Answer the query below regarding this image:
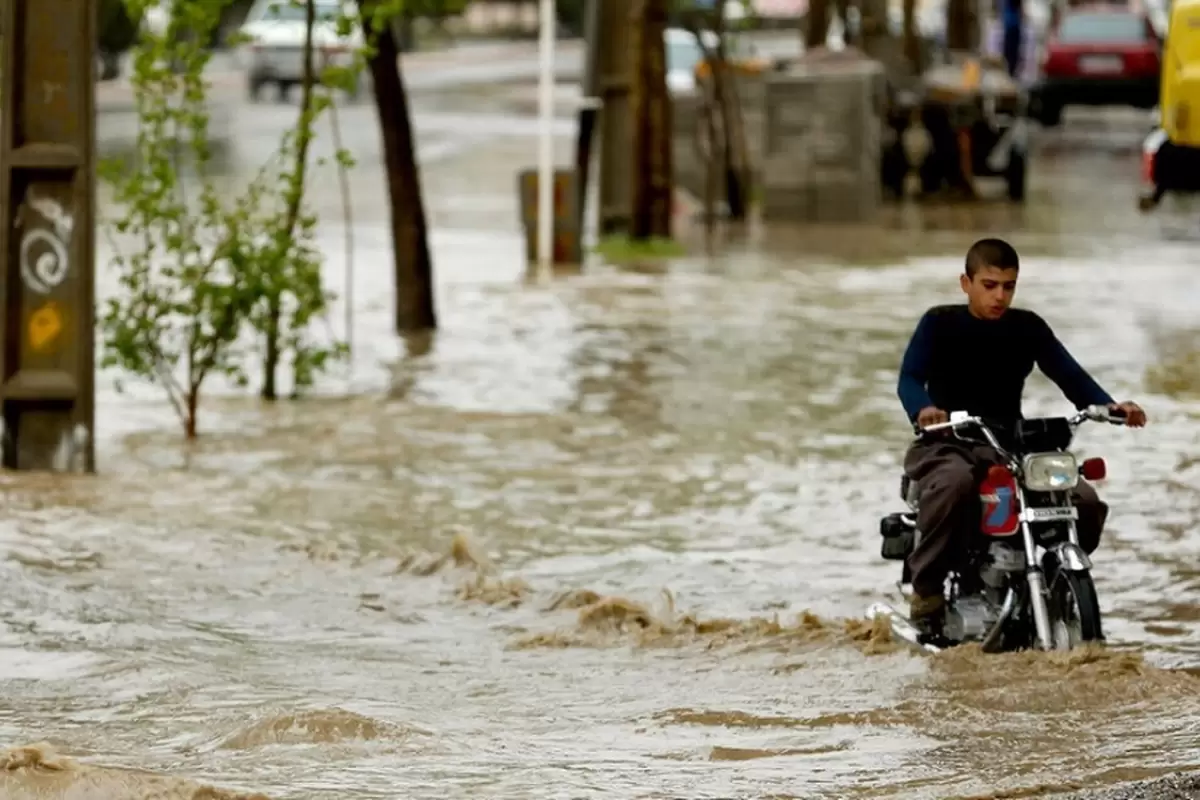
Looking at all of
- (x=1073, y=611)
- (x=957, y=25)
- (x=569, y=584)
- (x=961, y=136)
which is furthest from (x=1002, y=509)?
(x=957, y=25)

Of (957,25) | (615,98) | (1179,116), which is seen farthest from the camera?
(957,25)

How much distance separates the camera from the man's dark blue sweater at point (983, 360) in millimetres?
8352

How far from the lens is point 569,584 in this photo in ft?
33.5

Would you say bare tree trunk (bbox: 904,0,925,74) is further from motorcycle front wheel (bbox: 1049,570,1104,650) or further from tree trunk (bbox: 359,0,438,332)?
motorcycle front wheel (bbox: 1049,570,1104,650)

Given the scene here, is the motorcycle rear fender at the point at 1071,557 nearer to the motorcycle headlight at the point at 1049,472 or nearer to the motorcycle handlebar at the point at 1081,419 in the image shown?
the motorcycle headlight at the point at 1049,472

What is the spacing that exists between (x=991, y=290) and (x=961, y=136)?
74.8 feet

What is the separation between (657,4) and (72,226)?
1159cm

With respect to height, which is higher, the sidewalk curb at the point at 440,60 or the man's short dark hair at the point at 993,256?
the man's short dark hair at the point at 993,256

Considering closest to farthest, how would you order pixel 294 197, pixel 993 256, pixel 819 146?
pixel 993 256, pixel 294 197, pixel 819 146

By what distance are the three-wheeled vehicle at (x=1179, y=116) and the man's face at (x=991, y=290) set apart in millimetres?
11943

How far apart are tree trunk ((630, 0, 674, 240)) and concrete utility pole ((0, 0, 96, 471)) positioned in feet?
37.8

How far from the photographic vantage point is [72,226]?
39.7ft

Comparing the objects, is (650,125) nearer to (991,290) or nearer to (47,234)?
(47,234)

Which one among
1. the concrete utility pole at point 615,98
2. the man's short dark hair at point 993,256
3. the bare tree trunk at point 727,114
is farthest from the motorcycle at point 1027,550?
the bare tree trunk at point 727,114
